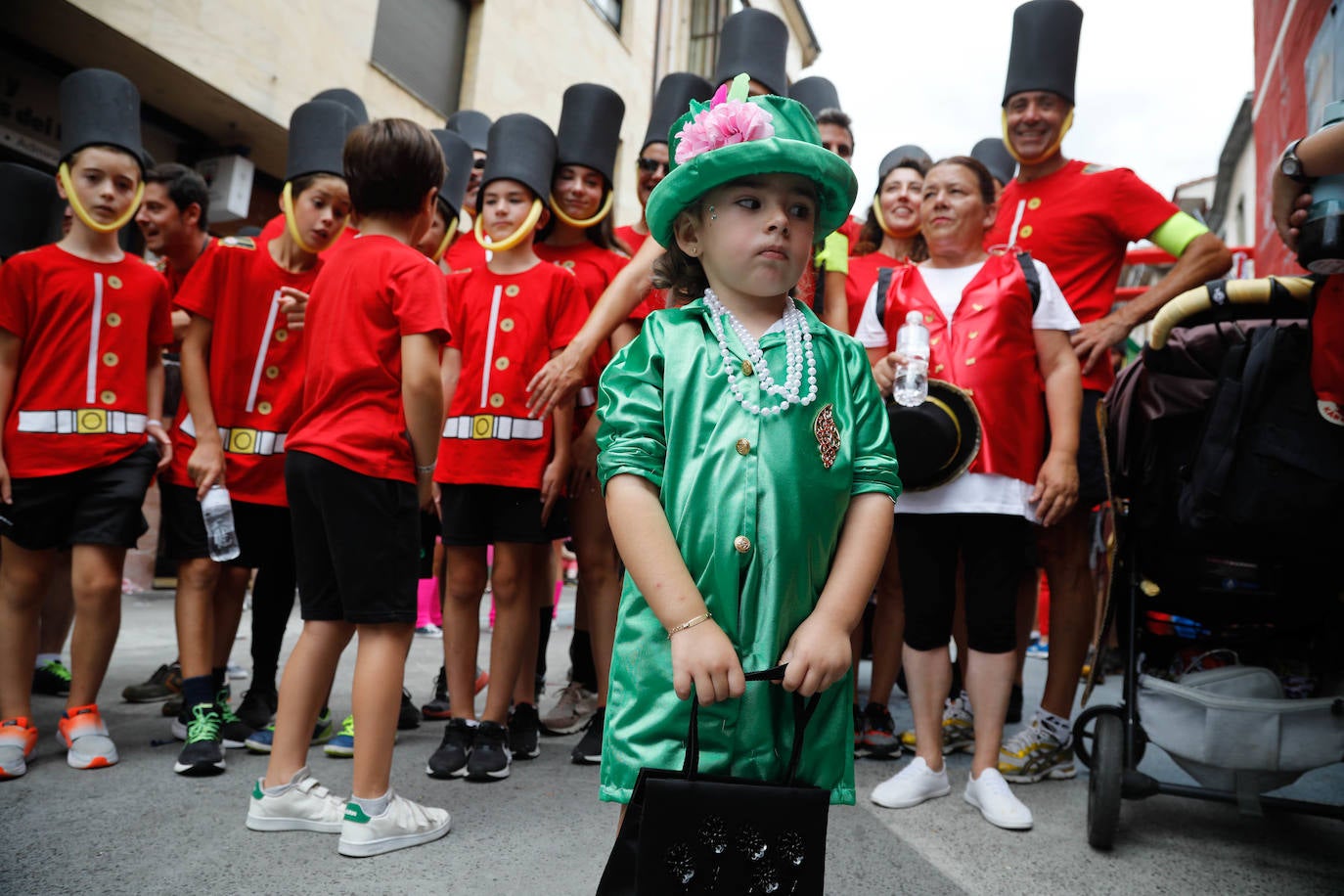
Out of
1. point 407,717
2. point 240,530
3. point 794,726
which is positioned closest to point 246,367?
point 240,530

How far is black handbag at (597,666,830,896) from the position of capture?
1.27 m

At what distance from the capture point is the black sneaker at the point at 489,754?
2838mm

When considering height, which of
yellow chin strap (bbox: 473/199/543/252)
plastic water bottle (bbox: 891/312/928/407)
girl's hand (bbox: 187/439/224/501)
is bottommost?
girl's hand (bbox: 187/439/224/501)

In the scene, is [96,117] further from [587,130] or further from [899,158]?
[899,158]

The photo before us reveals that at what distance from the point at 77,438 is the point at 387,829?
182 cm

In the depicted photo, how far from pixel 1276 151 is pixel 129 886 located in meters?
6.22

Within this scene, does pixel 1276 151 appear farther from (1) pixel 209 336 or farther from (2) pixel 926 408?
(1) pixel 209 336

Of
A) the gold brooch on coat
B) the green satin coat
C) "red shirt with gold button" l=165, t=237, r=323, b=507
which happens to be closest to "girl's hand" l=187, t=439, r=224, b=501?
"red shirt with gold button" l=165, t=237, r=323, b=507

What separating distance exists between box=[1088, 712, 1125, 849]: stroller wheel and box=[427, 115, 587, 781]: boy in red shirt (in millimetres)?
1706

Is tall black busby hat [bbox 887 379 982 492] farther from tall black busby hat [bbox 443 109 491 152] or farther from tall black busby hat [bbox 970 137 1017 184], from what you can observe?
→ tall black busby hat [bbox 443 109 491 152]

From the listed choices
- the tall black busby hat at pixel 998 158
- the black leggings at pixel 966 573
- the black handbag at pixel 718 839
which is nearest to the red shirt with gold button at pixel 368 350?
the black handbag at pixel 718 839

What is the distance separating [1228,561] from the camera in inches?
96.4

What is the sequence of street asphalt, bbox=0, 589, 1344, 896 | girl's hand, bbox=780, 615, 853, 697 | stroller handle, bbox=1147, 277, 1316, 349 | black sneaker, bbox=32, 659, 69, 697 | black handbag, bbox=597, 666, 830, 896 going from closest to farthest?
black handbag, bbox=597, 666, 830, 896
girl's hand, bbox=780, 615, 853, 697
street asphalt, bbox=0, 589, 1344, 896
stroller handle, bbox=1147, 277, 1316, 349
black sneaker, bbox=32, 659, 69, 697

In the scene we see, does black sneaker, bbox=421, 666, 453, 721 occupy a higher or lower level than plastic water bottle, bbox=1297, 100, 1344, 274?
lower
